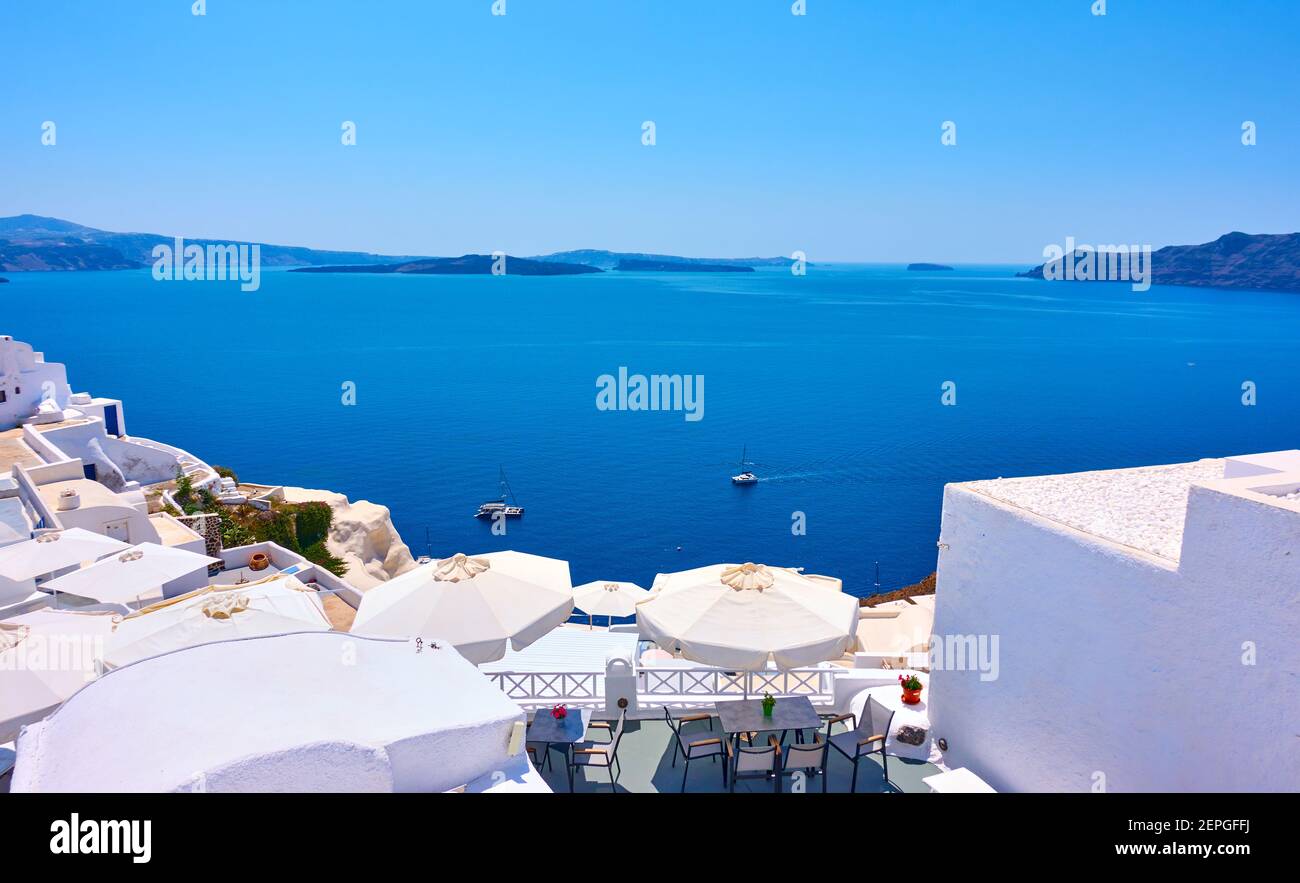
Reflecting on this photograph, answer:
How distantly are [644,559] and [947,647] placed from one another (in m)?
48.3

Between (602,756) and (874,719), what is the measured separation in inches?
136

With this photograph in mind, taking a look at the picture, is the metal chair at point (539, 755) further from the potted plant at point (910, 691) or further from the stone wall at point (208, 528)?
the stone wall at point (208, 528)

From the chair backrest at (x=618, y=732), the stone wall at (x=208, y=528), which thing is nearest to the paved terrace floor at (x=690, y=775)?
the chair backrest at (x=618, y=732)

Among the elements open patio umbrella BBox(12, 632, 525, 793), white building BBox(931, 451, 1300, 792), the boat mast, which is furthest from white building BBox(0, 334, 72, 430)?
white building BBox(931, 451, 1300, 792)

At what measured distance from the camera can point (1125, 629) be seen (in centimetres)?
685

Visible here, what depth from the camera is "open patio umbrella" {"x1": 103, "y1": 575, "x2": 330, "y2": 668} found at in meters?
10.6

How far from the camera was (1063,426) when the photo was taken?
8738cm

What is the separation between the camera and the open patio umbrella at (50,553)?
1466 centimetres

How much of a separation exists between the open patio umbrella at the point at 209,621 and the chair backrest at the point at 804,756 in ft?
19.2

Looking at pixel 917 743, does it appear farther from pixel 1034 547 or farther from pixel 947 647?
pixel 1034 547

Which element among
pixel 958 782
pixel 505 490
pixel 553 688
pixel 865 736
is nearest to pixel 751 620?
pixel 865 736

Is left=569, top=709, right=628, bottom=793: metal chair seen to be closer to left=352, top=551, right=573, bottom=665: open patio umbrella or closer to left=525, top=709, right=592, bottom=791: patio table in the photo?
left=525, top=709, right=592, bottom=791: patio table

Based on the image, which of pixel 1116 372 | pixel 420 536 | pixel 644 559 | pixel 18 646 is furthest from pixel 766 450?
pixel 18 646

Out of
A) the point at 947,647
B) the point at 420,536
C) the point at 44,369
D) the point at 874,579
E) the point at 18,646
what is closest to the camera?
the point at 947,647
